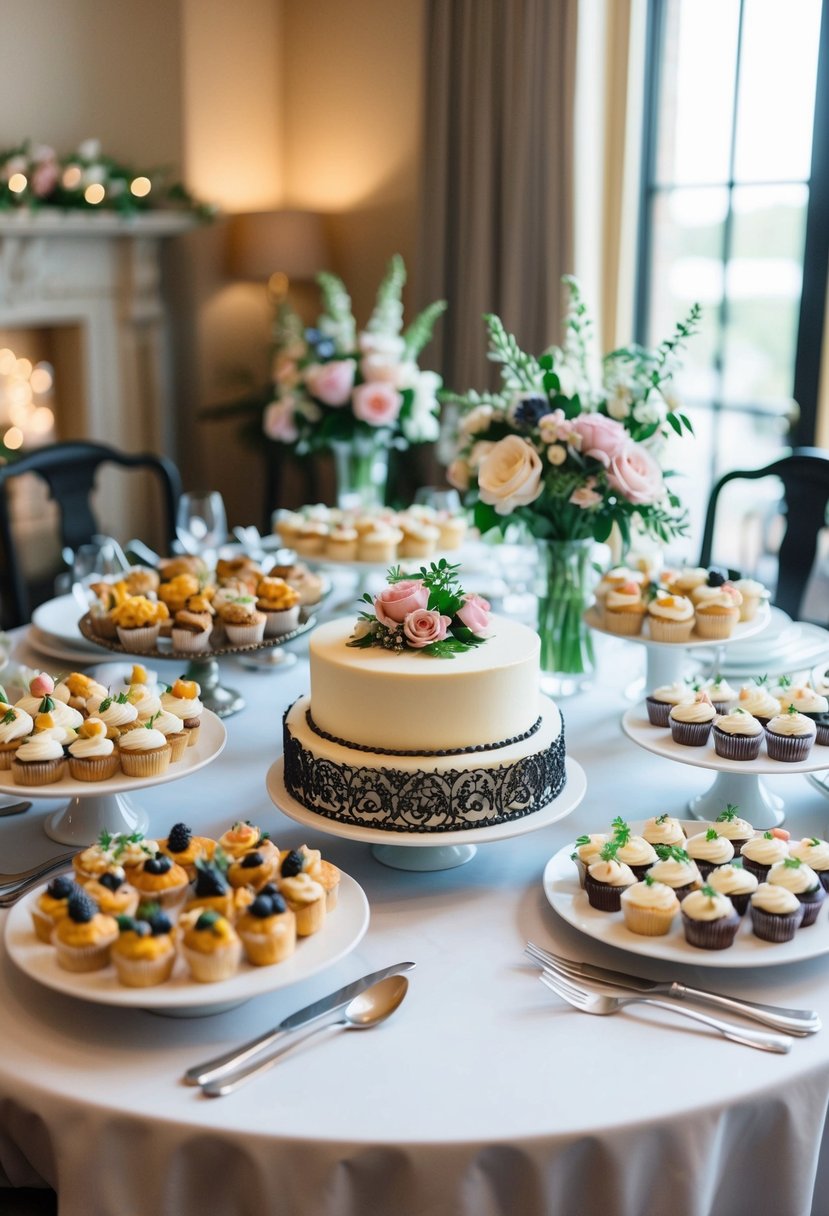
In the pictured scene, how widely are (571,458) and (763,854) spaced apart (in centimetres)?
84

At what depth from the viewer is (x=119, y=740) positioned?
1549mm

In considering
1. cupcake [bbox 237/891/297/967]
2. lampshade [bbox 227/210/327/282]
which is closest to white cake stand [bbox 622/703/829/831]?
cupcake [bbox 237/891/297/967]

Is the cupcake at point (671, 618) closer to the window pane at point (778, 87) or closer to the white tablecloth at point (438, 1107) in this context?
the white tablecloth at point (438, 1107)

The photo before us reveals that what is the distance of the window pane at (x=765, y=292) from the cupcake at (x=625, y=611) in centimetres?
241

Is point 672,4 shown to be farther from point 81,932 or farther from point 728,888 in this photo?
point 81,932

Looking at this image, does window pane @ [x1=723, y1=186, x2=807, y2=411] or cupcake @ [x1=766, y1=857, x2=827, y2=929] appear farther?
window pane @ [x1=723, y1=186, x2=807, y2=411]

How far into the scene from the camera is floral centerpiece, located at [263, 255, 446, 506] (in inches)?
117

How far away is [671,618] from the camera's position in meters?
1.99

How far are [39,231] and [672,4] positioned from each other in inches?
94.1

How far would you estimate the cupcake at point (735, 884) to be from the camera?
1.34 metres

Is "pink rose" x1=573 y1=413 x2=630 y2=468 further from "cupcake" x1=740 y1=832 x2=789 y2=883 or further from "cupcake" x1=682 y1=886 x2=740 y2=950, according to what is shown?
"cupcake" x1=682 y1=886 x2=740 y2=950

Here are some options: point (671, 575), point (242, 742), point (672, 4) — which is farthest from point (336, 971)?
point (672, 4)

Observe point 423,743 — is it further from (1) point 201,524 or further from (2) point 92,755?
(1) point 201,524

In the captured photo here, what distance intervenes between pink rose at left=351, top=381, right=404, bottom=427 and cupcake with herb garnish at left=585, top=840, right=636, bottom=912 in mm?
1746
